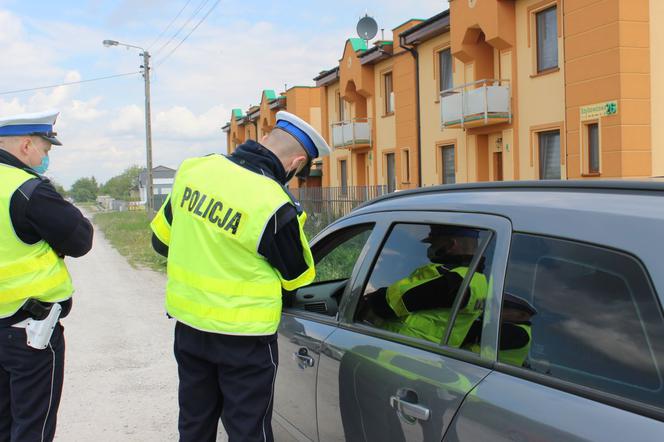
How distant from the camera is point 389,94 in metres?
25.9

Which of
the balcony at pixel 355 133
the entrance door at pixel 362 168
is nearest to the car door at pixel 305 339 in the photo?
the balcony at pixel 355 133

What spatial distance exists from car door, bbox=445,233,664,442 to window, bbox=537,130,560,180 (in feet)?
50.9

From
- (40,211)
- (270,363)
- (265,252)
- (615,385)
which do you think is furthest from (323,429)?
(40,211)

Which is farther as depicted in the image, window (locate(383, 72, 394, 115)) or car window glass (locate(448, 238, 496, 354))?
window (locate(383, 72, 394, 115))

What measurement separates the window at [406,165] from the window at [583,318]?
873 inches

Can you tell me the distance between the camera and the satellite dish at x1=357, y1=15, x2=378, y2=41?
28.3 metres

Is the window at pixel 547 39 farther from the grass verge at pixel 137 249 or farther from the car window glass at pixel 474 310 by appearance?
the car window glass at pixel 474 310

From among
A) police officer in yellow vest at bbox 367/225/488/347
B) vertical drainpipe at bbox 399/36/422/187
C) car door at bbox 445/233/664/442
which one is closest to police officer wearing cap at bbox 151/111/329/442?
police officer in yellow vest at bbox 367/225/488/347

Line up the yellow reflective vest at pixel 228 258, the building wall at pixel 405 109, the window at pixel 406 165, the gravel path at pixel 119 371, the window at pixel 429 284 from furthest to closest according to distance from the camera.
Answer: the window at pixel 406 165 → the building wall at pixel 405 109 → the gravel path at pixel 119 371 → the yellow reflective vest at pixel 228 258 → the window at pixel 429 284

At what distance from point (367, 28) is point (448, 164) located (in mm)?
10013

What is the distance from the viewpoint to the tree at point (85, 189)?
126m

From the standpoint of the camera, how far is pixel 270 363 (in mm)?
2553

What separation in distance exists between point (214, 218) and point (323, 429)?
1.06 meters

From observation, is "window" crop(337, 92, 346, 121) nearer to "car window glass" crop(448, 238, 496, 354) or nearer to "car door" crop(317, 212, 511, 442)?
"car door" crop(317, 212, 511, 442)
